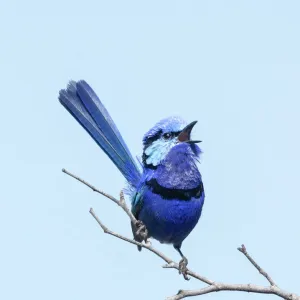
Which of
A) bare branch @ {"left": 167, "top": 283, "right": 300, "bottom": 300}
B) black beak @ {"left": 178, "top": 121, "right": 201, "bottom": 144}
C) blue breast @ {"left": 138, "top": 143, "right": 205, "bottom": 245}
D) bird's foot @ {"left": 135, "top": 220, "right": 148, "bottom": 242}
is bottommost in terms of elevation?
bare branch @ {"left": 167, "top": 283, "right": 300, "bottom": 300}

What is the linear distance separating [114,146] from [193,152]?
109 centimetres

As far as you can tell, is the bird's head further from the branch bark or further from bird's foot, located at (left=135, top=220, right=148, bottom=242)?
the branch bark

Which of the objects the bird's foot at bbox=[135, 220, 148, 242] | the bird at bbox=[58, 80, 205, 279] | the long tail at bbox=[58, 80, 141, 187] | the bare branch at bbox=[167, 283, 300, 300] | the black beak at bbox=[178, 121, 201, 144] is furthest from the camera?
the long tail at bbox=[58, 80, 141, 187]

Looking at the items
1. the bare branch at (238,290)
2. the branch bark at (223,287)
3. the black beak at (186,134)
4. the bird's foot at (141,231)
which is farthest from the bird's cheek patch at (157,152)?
the bare branch at (238,290)

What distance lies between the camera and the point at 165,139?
6.93m

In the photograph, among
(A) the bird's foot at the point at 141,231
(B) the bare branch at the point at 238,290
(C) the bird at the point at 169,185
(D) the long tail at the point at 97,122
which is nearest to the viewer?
(B) the bare branch at the point at 238,290

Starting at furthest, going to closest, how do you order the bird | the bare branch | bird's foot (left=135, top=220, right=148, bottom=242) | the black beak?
1. bird's foot (left=135, top=220, right=148, bottom=242)
2. the bird
3. the black beak
4. the bare branch

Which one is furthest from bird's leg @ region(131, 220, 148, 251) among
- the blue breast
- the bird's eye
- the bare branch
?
the bare branch

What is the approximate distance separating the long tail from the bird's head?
68cm

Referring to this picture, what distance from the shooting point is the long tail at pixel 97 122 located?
25.1ft

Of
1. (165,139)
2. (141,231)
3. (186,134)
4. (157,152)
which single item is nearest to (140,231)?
(141,231)

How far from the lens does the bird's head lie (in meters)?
6.83

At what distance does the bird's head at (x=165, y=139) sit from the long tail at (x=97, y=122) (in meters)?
0.68

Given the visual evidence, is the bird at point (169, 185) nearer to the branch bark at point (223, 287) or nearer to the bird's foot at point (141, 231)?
the bird's foot at point (141, 231)
